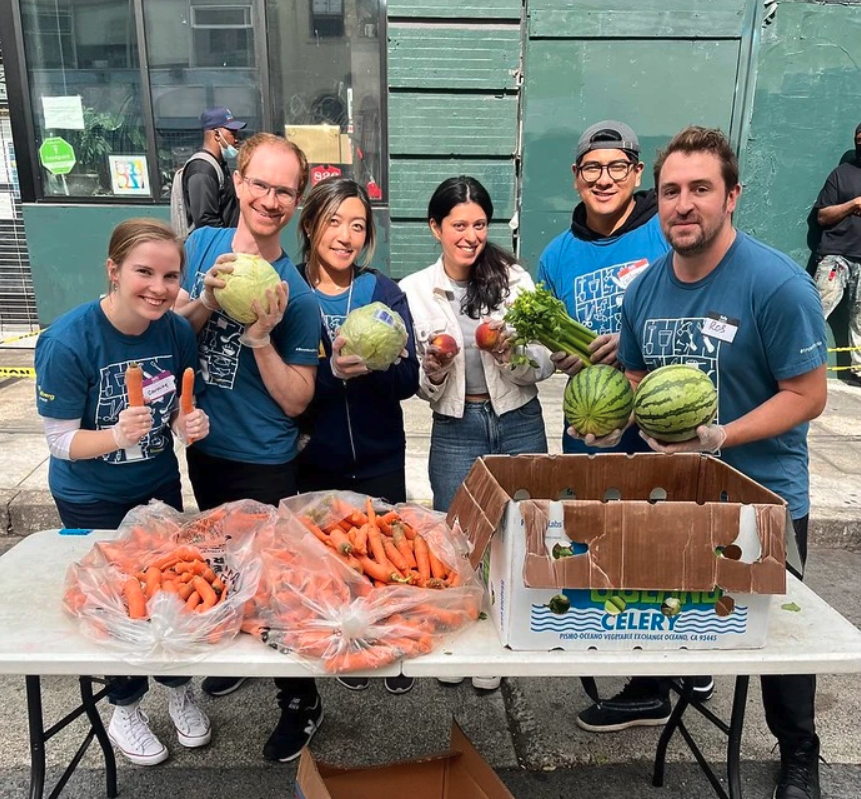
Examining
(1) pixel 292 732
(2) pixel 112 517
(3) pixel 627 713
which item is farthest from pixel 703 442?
(2) pixel 112 517

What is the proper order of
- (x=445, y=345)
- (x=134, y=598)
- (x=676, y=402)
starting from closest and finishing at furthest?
(x=134, y=598), (x=676, y=402), (x=445, y=345)

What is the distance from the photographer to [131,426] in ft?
7.89

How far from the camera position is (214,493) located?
3057 mm

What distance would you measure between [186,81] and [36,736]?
22.7 ft

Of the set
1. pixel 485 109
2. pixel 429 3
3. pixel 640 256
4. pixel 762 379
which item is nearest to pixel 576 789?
pixel 762 379

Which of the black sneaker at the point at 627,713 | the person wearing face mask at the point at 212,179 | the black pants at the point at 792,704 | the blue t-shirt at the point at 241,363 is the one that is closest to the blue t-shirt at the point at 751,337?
the black pants at the point at 792,704

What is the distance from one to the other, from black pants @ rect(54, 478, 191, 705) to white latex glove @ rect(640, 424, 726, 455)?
1980 mm

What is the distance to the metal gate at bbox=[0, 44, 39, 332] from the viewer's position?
27.2 ft

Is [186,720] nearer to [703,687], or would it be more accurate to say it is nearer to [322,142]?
[703,687]

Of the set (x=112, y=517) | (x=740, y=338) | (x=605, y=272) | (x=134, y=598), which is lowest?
(x=112, y=517)

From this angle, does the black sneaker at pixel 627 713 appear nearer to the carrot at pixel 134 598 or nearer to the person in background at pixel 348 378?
the person in background at pixel 348 378

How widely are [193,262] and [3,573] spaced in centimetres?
137

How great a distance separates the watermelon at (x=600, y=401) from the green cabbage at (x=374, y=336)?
764mm

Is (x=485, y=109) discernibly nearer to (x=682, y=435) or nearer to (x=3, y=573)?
(x=682, y=435)
